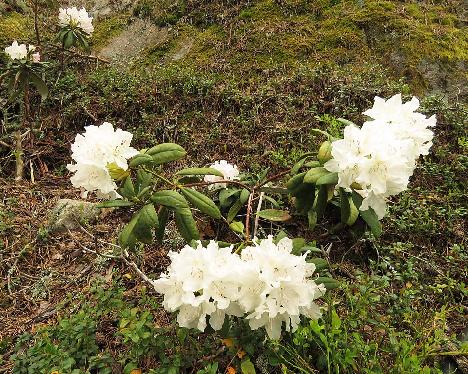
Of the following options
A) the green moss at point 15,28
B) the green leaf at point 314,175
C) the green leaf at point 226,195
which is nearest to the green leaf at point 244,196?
the green leaf at point 226,195

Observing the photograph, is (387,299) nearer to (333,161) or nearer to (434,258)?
(434,258)

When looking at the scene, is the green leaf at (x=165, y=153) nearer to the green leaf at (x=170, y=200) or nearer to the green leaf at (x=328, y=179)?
the green leaf at (x=170, y=200)

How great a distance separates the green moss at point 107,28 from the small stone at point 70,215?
9.54 ft

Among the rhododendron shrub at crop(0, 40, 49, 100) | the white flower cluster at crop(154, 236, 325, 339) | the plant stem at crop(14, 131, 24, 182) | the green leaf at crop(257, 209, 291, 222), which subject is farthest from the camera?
the rhododendron shrub at crop(0, 40, 49, 100)

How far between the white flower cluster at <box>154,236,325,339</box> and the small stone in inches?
68.8

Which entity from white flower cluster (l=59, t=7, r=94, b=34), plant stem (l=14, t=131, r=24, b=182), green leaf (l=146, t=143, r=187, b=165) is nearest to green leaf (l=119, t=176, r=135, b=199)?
green leaf (l=146, t=143, r=187, b=165)

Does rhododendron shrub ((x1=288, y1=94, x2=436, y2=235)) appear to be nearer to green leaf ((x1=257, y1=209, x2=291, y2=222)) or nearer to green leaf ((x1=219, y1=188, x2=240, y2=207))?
green leaf ((x1=257, y1=209, x2=291, y2=222))

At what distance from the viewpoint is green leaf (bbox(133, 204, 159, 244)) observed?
6.29ft

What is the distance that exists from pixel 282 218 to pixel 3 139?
3.08m

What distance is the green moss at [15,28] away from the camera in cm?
501

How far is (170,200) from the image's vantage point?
196 centimetres

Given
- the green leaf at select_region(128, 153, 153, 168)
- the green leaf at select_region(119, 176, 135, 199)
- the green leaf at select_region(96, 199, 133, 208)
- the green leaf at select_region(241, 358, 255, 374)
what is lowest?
the green leaf at select_region(241, 358, 255, 374)

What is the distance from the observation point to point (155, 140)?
385 centimetres

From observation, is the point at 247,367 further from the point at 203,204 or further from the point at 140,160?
the point at 140,160
